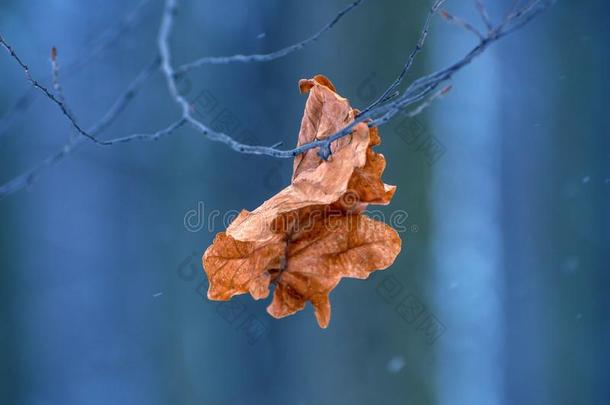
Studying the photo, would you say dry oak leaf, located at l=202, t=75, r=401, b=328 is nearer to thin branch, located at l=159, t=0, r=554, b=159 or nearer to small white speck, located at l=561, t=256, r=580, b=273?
thin branch, located at l=159, t=0, r=554, b=159

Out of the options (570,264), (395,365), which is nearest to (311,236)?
(395,365)

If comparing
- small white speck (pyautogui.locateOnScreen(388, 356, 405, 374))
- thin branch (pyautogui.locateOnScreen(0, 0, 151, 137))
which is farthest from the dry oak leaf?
small white speck (pyautogui.locateOnScreen(388, 356, 405, 374))

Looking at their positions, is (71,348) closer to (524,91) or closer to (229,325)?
(229,325)

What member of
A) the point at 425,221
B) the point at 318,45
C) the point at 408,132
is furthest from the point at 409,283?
the point at 318,45

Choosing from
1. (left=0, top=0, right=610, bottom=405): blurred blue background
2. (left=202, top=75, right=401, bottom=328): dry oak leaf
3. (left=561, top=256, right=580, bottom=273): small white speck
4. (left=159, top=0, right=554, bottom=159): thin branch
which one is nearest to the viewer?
(left=159, top=0, right=554, bottom=159): thin branch

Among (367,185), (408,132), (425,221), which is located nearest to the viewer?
(367,185)

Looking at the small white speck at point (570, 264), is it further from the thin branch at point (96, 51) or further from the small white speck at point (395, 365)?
the thin branch at point (96, 51)
